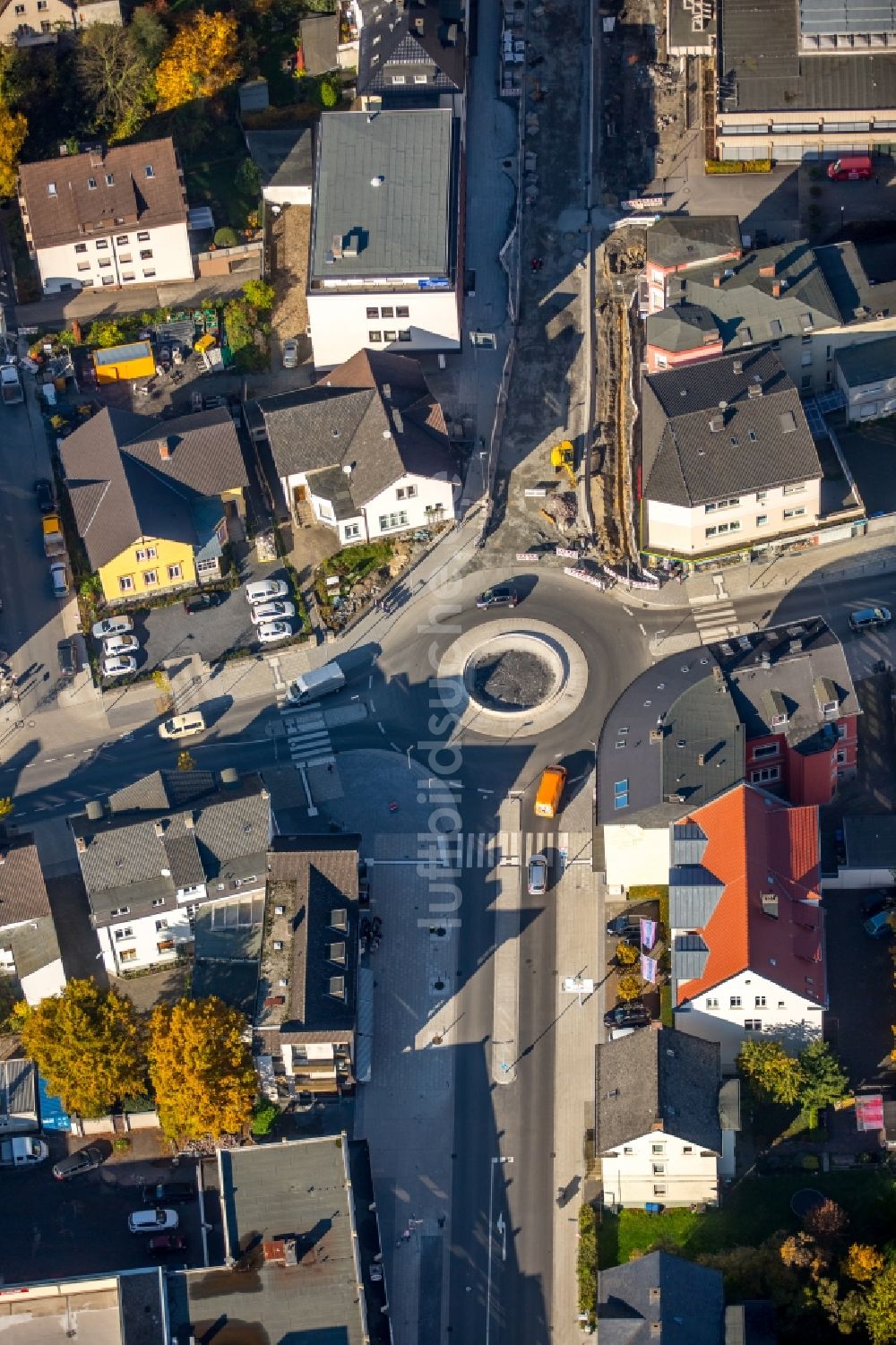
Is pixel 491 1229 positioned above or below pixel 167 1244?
above

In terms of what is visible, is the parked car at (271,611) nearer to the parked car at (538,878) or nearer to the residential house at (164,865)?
the residential house at (164,865)

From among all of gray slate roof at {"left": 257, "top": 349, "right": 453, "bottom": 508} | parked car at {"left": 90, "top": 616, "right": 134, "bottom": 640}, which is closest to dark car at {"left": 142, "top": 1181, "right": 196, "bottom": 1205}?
parked car at {"left": 90, "top": 616, "right": 134, "bottom": 640}

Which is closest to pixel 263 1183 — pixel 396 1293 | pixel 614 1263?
pixel 396 1293

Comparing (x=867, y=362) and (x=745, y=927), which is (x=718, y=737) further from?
(x=867, y=362)

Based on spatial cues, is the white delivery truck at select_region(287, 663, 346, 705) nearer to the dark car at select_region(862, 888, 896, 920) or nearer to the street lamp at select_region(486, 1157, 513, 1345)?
the street lamp at select_region(486, 1157, 513, 1345)

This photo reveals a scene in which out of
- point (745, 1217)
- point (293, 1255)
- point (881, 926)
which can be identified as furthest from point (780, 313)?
point (293, 1255)

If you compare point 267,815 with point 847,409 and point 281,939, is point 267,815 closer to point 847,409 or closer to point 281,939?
point 281,939

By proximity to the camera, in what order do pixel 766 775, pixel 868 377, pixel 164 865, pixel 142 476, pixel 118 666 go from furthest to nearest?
pixel 868 377 < pixel 142 476 < pixel 118 666 < pixel 766 775 < pixel 164 865
